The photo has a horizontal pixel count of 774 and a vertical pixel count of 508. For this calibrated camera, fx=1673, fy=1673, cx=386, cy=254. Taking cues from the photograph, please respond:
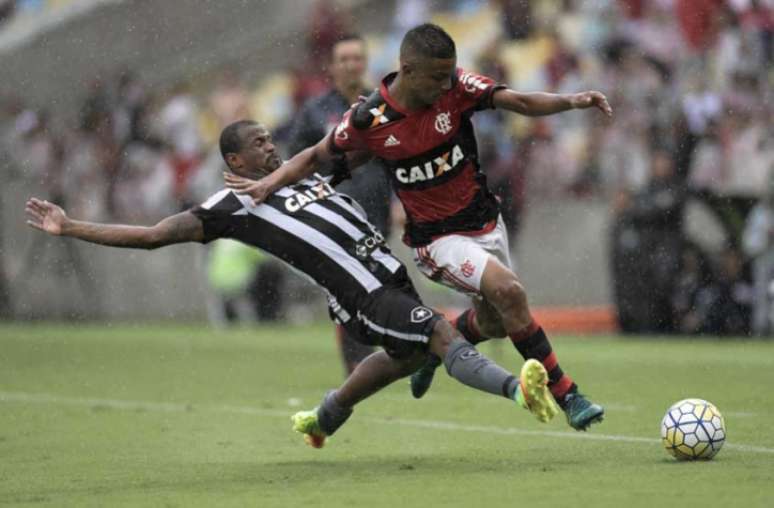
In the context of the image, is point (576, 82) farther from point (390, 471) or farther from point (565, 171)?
point (390, 471)

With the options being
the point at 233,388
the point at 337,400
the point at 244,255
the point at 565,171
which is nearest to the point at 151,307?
the point at 244,255

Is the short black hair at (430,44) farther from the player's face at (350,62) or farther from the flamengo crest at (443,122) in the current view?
the player's face at (350,62)

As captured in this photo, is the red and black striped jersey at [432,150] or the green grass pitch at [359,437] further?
the red and black striped jersey at [432,150]

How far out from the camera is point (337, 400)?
8.28m

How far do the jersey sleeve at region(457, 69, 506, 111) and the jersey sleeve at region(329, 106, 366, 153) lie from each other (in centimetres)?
54

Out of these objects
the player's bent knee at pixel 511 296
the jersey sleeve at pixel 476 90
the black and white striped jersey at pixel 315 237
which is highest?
the jersey sleeve at pixel 476 90

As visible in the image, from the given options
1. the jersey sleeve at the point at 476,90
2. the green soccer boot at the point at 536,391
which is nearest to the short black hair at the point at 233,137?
the jersey sleeve at the point at 476,90

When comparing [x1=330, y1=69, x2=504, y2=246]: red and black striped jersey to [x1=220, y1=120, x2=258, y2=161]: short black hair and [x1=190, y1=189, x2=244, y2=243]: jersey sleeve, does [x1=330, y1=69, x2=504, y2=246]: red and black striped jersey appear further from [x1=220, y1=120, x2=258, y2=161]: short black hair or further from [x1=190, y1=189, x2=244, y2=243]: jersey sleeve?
[x1=190, y1=189, x2=244, y2=243]: jersey sleeve

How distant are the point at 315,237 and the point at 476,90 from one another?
1.10 meters

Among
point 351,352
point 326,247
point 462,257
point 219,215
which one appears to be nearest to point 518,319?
point 462,257

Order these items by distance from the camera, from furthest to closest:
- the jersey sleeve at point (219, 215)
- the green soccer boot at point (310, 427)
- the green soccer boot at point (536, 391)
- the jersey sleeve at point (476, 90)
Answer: the green soccer boot at point (310, 427) < the jersey sleeve at point (476, 90) < the jersey sleeve at point (219, 215) < the green soccer boot at point (536, 391)

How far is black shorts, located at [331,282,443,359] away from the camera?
7793 mm

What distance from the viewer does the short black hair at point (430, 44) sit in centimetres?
803

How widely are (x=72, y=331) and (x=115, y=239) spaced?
12074 mm
